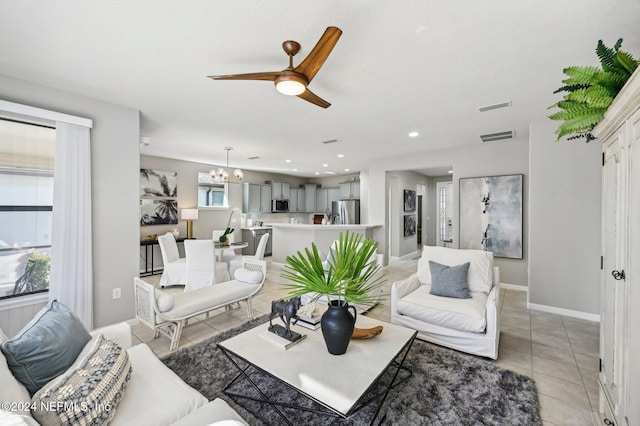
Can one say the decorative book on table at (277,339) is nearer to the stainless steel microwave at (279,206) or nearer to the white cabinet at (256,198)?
the white cabinet at (256,198)

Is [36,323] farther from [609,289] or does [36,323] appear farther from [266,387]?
[609,289]

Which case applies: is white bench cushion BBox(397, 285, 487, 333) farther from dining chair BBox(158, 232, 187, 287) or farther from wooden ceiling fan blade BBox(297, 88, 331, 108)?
dining chair BBox(158, 232, 187, 287)

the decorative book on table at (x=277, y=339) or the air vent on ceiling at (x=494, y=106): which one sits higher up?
the air vent on ceiling at (x=494, y=106)

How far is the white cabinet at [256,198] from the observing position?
26.1 feet

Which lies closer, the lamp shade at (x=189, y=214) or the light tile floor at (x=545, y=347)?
the light tile floor at (x=545, y=347)

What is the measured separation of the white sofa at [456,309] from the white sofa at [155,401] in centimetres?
206

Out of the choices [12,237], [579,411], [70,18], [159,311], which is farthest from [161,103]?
[579,411]

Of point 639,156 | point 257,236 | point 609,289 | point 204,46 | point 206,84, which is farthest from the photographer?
point 257,236

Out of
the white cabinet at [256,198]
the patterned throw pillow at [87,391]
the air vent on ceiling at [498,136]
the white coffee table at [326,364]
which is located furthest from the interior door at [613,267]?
the white cabinet at [256,198]

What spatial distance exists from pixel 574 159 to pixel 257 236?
6871 mm

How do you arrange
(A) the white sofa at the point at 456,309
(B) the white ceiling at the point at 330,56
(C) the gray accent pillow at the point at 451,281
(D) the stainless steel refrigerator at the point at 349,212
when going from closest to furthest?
(B) the white ceiling at the point at 330,56 < (A) the white sofa at the point at 456,309 < (C) the gray accent pillow at the point at 451,281 < (D) the stainless steel refrigerator at the point at 349,212

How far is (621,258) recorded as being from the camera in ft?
4.87

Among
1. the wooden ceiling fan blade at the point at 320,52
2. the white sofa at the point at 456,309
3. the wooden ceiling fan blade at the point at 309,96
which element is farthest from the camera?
the white sofa at the point at 456,309

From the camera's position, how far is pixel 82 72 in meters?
2.44
